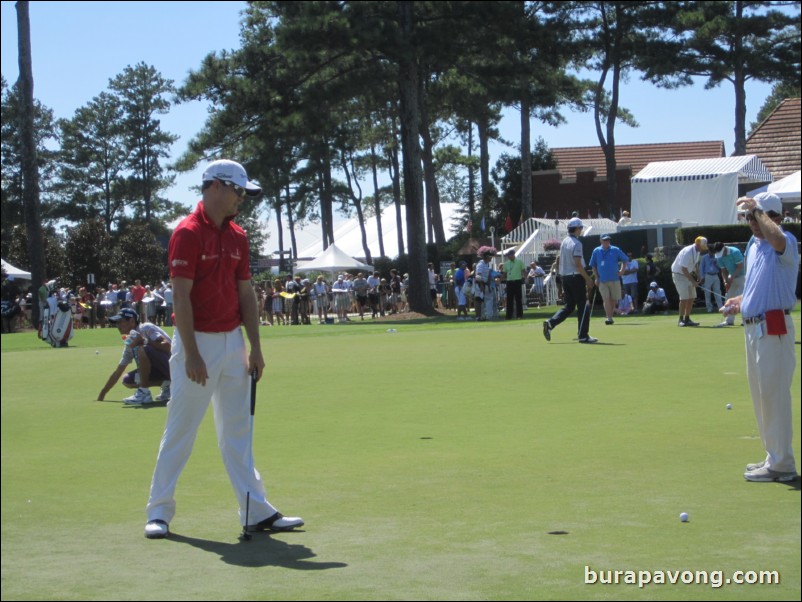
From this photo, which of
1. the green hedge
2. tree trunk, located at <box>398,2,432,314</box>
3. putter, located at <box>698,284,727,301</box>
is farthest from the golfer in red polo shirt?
tree trunk, located at <box>398,2,432,314</box>

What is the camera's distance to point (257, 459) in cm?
932

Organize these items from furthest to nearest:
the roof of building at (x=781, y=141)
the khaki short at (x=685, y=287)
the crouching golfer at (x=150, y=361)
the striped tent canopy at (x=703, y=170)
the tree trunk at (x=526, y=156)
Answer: the roof of building at (x=781, y=141) → the tree trunk at (x=526, y=156) → the striped tent canopy at (x=703, y=170) → the khaki short at (x=685, y=287) → the crouching golfer at (x=150, y=361)

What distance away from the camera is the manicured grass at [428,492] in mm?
5508

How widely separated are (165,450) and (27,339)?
27.1 metres

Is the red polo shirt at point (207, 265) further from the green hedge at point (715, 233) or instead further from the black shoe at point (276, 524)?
the green hedge at point (715, 233)

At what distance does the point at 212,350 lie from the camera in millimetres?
6867

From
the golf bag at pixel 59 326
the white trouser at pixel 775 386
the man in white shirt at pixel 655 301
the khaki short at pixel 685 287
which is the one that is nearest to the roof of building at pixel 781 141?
the man in white shirt at pixel 655 301

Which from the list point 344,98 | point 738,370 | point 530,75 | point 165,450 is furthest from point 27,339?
point 165,450

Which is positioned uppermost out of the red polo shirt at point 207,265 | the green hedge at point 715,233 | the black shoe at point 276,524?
the green hedge at point 715,233

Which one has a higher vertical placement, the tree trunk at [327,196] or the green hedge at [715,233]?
the tree trunk at [327,196]

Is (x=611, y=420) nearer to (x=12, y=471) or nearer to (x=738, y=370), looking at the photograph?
(x=738, y=370)

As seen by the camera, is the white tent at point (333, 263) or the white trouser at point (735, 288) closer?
the white trouser at point (735, 288)

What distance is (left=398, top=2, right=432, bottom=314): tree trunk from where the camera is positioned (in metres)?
37.9

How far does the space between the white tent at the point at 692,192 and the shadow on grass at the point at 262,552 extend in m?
33.7
